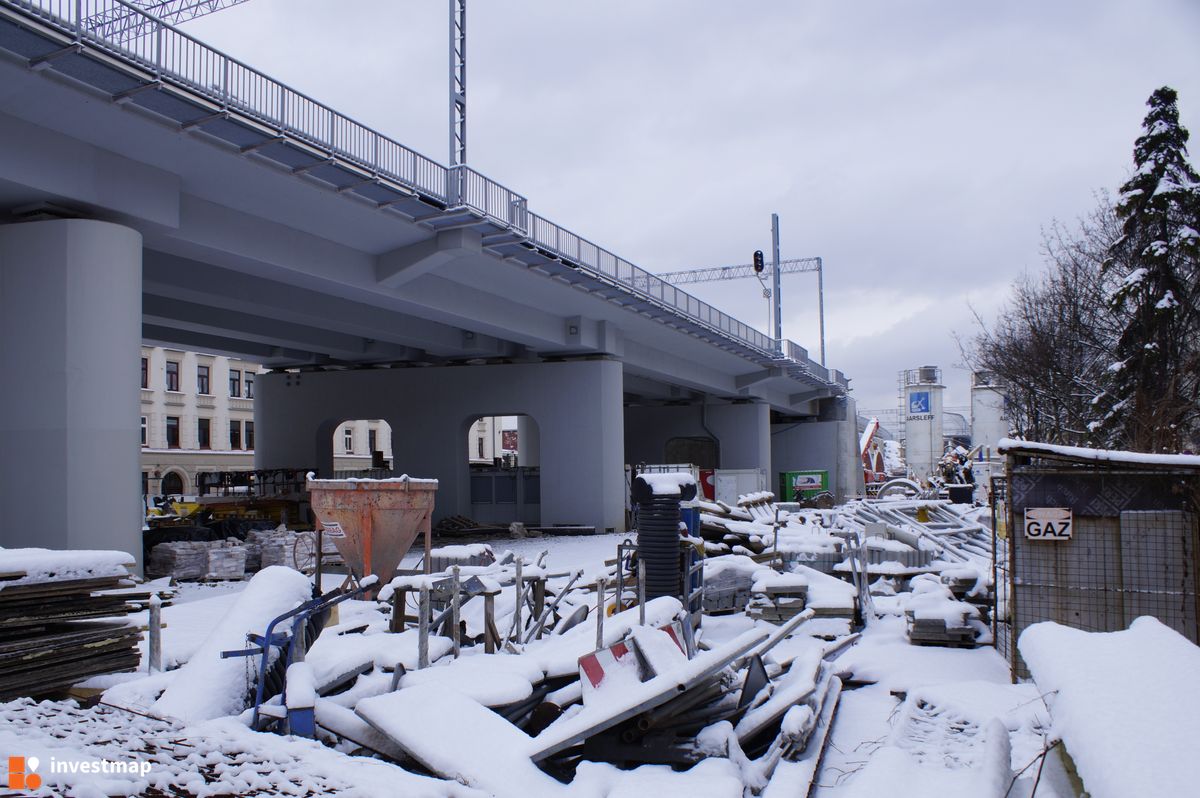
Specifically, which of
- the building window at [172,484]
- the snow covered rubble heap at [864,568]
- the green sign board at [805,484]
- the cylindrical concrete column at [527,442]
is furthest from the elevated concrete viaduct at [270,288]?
the building window at [172,484]

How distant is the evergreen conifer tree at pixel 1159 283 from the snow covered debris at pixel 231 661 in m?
18.5

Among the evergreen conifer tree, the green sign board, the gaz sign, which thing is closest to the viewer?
the gaz sign

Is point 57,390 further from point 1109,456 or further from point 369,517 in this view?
point 1109,456

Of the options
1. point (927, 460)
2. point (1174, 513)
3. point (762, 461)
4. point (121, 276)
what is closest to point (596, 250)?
point (121, 276)

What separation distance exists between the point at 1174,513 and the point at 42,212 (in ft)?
49.8

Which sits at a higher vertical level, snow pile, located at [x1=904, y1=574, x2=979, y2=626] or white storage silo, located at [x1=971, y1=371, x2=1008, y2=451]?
white storage silo, located at [x1=971, y1=371, x2=1008, y2=451]

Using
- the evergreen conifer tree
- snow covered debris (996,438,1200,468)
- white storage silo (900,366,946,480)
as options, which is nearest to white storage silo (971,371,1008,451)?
white storage silo (900,366,946,480)

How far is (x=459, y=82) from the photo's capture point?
2072 centimetres

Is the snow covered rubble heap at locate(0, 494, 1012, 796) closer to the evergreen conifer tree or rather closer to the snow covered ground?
the snow covered ground

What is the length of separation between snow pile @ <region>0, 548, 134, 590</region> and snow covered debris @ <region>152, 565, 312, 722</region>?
41.1 inches

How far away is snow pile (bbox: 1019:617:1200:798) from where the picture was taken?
3.75 m

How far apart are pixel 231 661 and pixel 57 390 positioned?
8.46 meters

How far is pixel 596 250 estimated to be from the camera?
25.1 metres

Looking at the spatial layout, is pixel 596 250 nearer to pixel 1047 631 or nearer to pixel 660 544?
pixel 660 544
